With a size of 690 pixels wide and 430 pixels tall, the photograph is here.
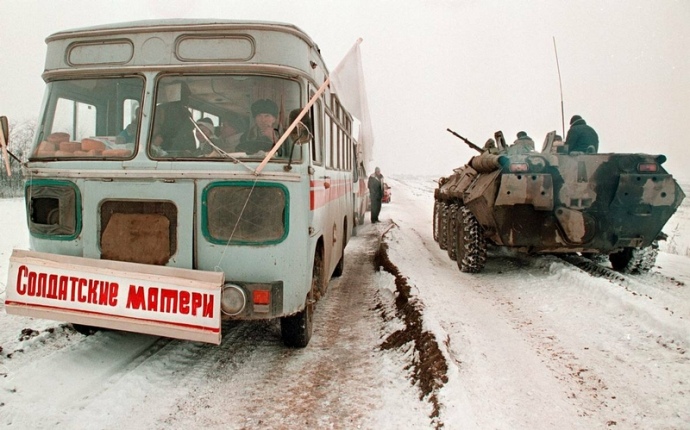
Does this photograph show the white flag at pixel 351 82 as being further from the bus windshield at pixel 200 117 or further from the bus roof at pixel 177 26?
the bus windshield at pixel 200 117

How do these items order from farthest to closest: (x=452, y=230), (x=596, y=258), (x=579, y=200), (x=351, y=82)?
(x=452, y=230) < (x=596, y=258) < (x=579, y=200) < (x=351, y=82)

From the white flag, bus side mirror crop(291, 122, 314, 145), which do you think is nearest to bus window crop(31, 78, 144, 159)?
bus side mirror crop(291, 122, 314, 145)

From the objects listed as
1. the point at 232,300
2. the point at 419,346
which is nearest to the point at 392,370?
the point at 419,346

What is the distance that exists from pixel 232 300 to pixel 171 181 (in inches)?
42.7

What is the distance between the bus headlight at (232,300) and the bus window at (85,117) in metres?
1.51

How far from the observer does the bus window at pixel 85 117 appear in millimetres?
4320

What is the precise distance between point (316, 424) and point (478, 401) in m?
1.15

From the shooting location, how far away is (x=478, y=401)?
11.7 ft

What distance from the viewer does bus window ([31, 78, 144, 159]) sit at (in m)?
4.32

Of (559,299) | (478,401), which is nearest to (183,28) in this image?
(478,401)

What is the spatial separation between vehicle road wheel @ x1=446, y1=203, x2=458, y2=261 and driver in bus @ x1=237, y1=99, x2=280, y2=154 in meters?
5.89

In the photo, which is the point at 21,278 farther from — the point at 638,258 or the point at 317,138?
the point at 638,258

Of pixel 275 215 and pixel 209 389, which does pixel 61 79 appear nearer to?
pixel 275 215

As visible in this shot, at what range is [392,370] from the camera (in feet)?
14.4
